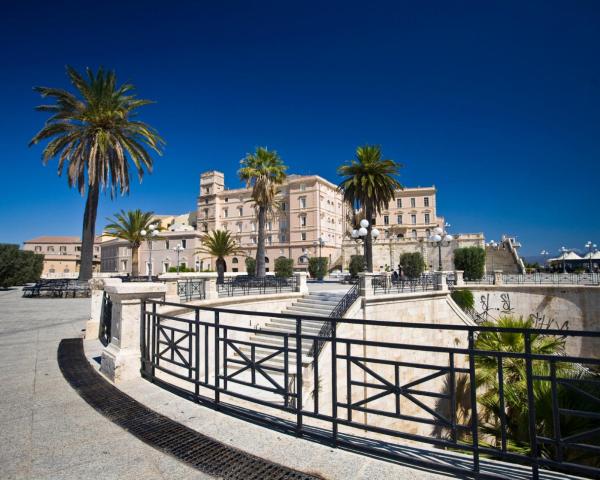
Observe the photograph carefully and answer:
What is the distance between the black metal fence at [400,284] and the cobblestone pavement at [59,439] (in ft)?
47.0

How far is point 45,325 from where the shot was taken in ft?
39.7

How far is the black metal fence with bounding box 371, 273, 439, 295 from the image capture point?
18.3 m

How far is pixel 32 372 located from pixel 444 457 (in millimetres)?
6307

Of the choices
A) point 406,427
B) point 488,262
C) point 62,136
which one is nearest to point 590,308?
point 406,427

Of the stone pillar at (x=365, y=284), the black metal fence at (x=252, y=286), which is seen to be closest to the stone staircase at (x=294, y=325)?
the black metal fence at (x=252, y=286)

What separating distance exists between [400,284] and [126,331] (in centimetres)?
→ 1777

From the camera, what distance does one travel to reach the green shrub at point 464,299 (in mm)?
27438

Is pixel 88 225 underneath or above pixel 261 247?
above

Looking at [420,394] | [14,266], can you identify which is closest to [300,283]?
[420,394]

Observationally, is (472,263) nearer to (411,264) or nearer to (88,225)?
(411,264)

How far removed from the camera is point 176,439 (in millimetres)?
3492

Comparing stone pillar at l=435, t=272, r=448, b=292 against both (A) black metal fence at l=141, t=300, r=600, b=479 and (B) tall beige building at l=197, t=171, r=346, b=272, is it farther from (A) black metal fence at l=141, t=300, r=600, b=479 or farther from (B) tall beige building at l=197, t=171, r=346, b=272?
(B) tall beige building at l=197, t=171, r=346, b=272

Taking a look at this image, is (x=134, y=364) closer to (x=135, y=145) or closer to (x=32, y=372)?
(x=32, y=372)

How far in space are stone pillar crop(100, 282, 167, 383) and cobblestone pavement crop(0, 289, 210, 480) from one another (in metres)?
0.62
